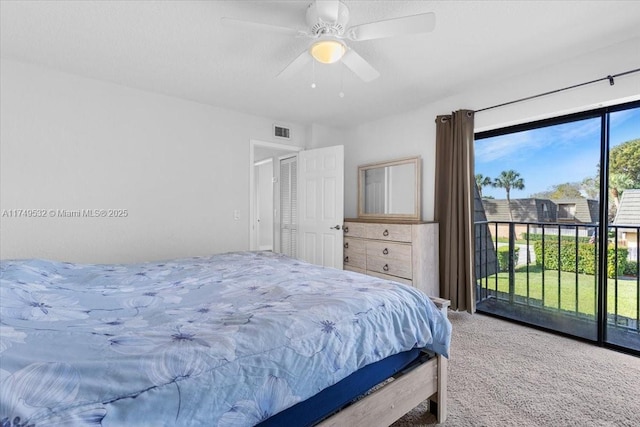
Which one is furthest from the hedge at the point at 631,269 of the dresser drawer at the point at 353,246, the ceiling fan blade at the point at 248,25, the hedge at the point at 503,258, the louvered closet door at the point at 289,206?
the louvered closet door at the point at 289,206

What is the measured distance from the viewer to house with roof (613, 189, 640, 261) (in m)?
2.41

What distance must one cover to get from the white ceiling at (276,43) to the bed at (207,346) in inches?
62.4

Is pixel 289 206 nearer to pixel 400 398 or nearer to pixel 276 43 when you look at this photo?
pixel 276 43

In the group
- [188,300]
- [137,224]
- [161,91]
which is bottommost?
[188,300]

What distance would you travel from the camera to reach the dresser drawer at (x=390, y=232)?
3139 millimetres

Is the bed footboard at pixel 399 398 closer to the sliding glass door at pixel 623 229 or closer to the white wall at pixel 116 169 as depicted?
the sliding glass door at pixel 623 229

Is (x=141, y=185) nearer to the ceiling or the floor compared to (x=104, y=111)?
nearer to the floor

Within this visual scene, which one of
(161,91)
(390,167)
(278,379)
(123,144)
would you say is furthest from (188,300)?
(390,167)

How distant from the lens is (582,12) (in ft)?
6.05

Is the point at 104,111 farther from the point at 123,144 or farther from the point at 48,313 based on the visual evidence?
the point at 48,313

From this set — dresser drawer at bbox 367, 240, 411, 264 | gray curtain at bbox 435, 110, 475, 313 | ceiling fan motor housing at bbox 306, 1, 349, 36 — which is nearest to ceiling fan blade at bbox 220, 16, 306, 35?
ceiling fan motor housing at bbox 306, 1, 349, 36

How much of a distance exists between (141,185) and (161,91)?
98 cm

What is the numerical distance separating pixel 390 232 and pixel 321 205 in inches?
41.0

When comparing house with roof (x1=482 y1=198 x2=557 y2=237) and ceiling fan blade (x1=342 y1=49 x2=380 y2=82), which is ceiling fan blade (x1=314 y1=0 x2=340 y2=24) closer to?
ceiling fan blade (x1=342 y1=49 x2=380 y2=82)
